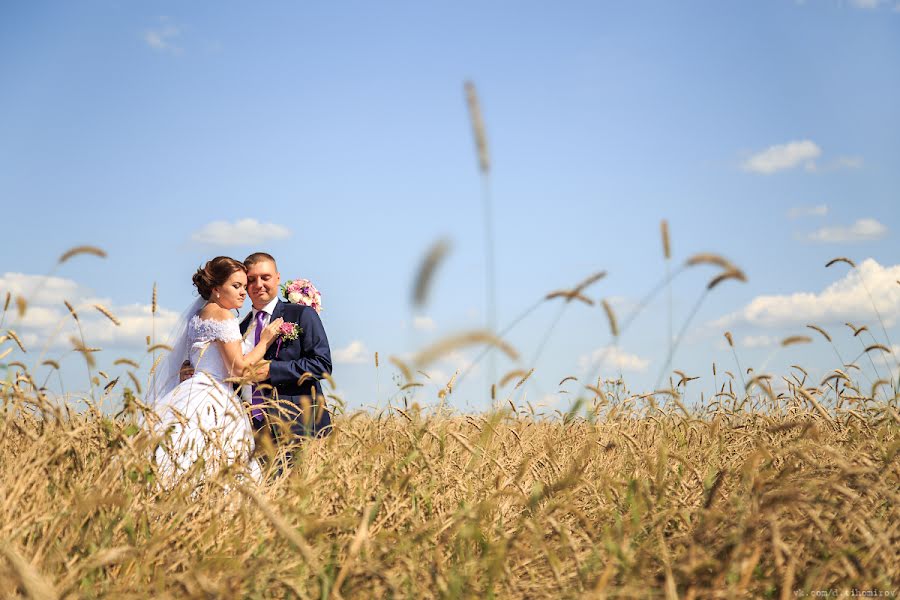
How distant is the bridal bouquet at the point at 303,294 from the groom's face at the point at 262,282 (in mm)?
267

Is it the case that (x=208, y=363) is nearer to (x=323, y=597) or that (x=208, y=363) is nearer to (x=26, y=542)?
(x=26, y=542)

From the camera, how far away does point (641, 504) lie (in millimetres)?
3430

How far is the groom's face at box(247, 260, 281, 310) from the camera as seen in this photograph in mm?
6328

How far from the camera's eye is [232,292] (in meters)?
6.04

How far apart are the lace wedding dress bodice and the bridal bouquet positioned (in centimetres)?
78

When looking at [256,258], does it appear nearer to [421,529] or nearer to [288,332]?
[288,332]

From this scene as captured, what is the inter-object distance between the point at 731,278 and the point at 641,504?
1.19 meters

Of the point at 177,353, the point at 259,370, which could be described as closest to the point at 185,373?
the point at 177,353

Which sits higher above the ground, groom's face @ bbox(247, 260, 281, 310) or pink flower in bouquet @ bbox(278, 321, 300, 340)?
groom's face @ bbox(247, 260, 281, 310)

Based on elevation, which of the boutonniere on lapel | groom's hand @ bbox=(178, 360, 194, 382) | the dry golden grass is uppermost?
the boutonniere on lapel

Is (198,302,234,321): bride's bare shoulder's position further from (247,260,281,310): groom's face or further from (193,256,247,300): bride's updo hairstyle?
(247,260,281,310): groom's face

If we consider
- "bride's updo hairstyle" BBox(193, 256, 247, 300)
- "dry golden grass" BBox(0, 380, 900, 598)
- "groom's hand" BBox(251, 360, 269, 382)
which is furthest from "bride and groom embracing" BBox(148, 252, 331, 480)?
"dry golden grass" BBox(0, 380, 900, 598)

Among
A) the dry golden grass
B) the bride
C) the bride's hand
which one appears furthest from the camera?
the bride's hand

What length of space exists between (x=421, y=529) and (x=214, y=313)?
143 inches
